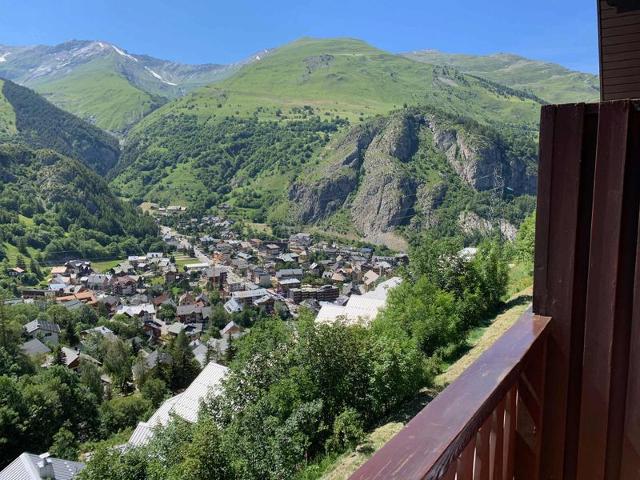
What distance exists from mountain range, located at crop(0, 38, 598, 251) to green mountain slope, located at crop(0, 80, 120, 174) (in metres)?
0.56

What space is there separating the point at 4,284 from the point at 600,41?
65988 mm

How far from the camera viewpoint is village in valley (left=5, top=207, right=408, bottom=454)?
31.9 m

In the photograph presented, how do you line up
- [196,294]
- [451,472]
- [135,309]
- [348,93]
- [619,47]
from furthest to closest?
[348,93] < [196,294] < [135,309] < [619,47] < [451,472]

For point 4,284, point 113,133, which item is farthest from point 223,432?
point 113,133

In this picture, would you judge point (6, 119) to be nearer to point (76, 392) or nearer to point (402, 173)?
point (402, 173)

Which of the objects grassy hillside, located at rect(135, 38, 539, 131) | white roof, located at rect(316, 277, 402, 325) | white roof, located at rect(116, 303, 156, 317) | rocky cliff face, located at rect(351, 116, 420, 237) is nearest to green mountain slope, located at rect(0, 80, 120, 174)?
grassy hillside, located at rect(135, 38, 539, 131)

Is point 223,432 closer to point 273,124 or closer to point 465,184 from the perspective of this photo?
point 465,184

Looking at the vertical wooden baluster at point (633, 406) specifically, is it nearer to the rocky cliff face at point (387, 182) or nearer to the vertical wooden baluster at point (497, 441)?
the vertical wooden baluster at point (497, 441)

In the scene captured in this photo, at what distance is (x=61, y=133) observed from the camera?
14050 cm

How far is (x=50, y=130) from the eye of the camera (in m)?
136

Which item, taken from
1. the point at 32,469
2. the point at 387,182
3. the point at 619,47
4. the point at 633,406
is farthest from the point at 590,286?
the point at 387,182

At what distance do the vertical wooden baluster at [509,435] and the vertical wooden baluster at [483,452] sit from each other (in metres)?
0.18

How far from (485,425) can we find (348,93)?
165 metres

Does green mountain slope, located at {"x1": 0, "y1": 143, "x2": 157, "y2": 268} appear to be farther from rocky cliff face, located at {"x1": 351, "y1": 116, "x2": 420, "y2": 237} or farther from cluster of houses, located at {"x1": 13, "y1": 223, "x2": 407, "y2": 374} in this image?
rocky cliff face, located at {"x1": 351, "y1": 116, "x2": 420, "y2": 237}
